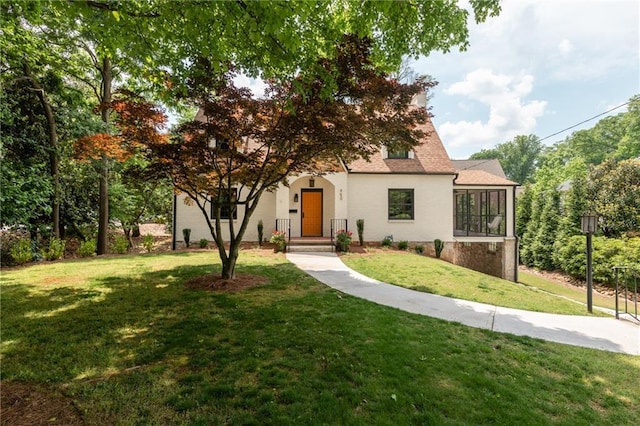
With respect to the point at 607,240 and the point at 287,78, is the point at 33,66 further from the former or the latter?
the point at 607,240

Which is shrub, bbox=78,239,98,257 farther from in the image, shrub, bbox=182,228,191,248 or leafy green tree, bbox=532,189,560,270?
leafy green tree, bbox=532,189,560,270

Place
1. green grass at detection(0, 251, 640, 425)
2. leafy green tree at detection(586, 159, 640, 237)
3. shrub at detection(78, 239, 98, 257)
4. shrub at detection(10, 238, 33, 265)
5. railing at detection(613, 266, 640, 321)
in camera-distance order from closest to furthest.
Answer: green grass at detection(0, 251, 640, 425)
railing at detection(613, 266, 640, 321)
shrub at detection(10, 238, 33, 265)
shrub at detection(78, 239, 98, 257)
leafy green tree at detection(586, 159, 640, 237)

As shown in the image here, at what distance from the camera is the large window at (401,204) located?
14547mm

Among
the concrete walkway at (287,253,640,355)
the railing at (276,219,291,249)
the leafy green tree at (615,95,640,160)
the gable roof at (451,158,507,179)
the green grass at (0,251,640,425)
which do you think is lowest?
the concrete walkway at (287,253,640,355)

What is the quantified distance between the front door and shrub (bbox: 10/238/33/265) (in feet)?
32.8

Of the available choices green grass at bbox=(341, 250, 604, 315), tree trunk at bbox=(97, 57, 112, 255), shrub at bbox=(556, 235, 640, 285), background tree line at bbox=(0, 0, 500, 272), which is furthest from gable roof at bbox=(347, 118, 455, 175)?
tree trunk at bbox=(97, 57, 112, 255)

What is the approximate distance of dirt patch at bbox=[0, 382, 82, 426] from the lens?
99.7 inches

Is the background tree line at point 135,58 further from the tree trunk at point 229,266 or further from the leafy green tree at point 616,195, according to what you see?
the leafy green tree at point 616,195

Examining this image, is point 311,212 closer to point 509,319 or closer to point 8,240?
point 509,319

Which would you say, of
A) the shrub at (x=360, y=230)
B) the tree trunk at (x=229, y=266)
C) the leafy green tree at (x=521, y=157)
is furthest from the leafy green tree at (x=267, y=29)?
the leafy green tree at (x=521, y=157)

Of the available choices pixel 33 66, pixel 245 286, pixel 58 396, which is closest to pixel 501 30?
pixel 245 286

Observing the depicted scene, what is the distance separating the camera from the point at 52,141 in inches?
445

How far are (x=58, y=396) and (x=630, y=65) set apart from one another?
587 inches

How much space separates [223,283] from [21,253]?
7679 mm
